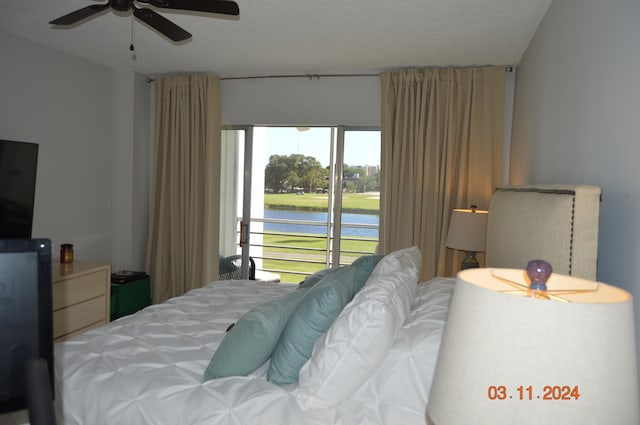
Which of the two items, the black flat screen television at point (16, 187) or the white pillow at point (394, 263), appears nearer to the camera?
the white pillow at point (394, 263)

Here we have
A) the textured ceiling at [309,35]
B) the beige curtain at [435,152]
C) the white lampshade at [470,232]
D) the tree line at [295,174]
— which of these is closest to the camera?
the textured ceiling at [309,35]

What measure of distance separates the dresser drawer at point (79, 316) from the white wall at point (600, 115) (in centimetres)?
356

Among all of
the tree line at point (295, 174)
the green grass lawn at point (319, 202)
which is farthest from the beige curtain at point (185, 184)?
the green grass lawn at point (319, 202)

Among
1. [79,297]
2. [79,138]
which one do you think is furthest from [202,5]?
[79,138]

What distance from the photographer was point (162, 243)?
507cm

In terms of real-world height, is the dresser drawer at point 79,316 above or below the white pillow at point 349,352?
below

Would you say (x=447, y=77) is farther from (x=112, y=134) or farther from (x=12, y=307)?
(x=12, y=307)

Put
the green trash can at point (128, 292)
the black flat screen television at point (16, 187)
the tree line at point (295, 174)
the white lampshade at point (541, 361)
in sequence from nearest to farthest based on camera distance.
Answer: the white lampshade at point (541, 361), the black flat screen television at point (16, 187), the green trash can at point (128, 292), the tree line at point (295, 174)

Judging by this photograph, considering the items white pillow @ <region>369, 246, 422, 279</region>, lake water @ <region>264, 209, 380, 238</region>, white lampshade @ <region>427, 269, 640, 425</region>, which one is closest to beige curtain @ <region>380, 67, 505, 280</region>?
lake water @ <region>264, 209, 380, 238</region>

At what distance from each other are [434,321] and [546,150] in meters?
1.40

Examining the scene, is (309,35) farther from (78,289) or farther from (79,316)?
(79,316)

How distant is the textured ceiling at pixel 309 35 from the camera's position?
3008 mm

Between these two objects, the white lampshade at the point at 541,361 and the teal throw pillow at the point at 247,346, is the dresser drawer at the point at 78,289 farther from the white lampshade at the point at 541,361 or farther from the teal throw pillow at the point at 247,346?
the white lampshade at the point at 541,361

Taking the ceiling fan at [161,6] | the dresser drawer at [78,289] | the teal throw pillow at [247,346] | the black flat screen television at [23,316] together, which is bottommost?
the dresser drawer at [78,289]
